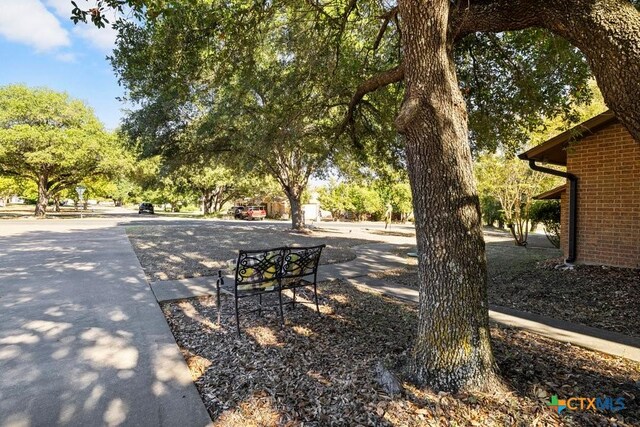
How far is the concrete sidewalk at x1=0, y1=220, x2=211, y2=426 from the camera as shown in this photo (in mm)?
2627

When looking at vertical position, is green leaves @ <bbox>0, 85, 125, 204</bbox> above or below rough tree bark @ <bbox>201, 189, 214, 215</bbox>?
above

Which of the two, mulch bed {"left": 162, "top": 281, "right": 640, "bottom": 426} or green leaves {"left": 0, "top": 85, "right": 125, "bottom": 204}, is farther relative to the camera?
green leaves {"left": 0, "top": 85, "right": 125, "bottom": 204}

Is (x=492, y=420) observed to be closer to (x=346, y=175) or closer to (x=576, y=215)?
(x=576, y=215)

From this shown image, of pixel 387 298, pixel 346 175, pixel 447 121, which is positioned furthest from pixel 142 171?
pixel 447 121

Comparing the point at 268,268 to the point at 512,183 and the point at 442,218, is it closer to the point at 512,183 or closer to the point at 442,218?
the point at 442,218

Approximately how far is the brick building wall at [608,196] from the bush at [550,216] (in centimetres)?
632

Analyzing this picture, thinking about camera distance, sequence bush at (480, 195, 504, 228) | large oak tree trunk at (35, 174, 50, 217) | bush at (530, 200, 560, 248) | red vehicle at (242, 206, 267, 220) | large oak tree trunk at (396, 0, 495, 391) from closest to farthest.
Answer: large oak tree trunk at (396, 0, 495, 391) → bush at (530, 200, 560, 248) → bush at (480, 195, 504, 228) → large oak tree trunk at (35, 174, 50, 217) → red vehicle at (242, 206, 267, 220)

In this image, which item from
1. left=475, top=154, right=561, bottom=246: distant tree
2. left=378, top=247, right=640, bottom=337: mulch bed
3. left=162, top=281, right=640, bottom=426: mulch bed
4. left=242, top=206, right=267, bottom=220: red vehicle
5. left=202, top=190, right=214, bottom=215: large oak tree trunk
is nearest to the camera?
left=162, top=281, right=640, bottom=426: mulch bed

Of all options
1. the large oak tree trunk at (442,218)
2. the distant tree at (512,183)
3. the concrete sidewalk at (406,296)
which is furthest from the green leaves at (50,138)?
the large oak tree trunk at (442,218)

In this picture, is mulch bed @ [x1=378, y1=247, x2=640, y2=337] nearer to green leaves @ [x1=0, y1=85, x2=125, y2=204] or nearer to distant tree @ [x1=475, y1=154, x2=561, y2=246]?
distant tree @ [x1=475, y1=154, x2=561, y2=246]

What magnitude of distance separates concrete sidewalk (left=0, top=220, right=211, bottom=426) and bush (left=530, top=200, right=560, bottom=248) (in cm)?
1392

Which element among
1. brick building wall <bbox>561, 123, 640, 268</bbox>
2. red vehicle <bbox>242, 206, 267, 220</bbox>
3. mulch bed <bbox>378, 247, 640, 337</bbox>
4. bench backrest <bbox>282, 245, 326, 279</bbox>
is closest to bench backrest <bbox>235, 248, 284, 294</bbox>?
bench backrest <bbox>282, 245, 326, 279</bbox>

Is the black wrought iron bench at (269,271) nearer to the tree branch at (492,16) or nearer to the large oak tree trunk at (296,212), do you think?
the tree branch at (492,16)

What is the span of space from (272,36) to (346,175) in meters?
12.8
